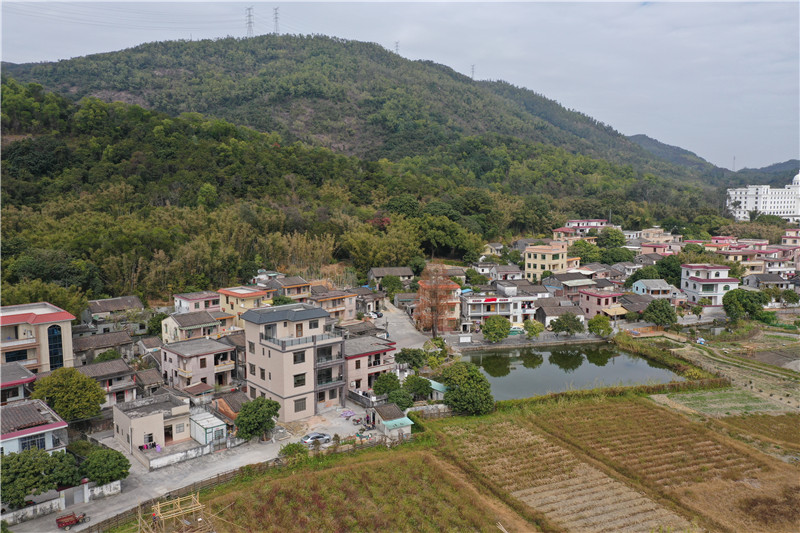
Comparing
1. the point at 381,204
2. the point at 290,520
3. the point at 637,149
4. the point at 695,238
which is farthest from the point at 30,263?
the point at 637,149

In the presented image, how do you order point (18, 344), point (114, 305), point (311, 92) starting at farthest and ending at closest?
point (311, 92) → point (114, 305) → point (18, 344)

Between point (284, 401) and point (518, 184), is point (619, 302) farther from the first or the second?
point (518, 184)

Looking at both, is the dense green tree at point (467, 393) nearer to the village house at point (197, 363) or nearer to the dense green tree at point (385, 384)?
the dense green tree at point (385, 384)

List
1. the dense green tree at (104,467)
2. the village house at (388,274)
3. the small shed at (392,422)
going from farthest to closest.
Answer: the village house at (388,274) < the small shed at (392,422) < the dense green tree at (104,467)

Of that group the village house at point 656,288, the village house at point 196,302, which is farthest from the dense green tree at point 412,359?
the village house at point 656,288

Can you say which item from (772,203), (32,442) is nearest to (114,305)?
(32,442)

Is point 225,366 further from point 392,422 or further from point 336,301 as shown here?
point 336,301
